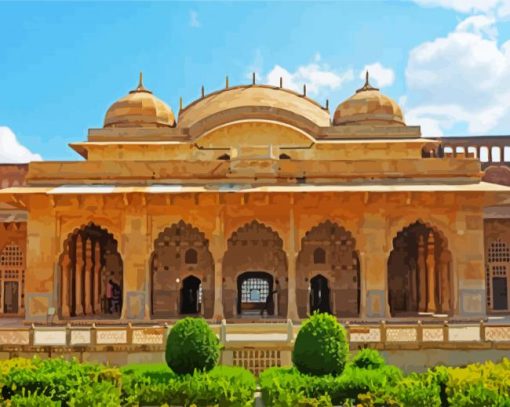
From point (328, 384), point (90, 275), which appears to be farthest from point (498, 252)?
point (328, 384)

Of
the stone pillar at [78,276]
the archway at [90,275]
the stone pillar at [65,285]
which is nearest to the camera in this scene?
the stone pillar at [65,285]

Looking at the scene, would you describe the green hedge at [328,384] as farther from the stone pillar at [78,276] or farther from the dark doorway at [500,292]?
the dark doorway at [500,292]

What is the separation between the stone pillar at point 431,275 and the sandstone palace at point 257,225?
42mm

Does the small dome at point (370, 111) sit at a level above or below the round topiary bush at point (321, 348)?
above

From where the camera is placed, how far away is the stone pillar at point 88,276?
1973 cm

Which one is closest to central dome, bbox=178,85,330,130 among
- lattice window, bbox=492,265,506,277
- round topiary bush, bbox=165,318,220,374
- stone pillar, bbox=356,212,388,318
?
stone pillar, bbox=356,212,388,318

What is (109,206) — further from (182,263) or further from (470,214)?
(470,214)

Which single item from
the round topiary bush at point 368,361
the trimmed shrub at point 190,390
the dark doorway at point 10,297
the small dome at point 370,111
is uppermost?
the small dome at point 370,111

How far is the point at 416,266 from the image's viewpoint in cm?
2062

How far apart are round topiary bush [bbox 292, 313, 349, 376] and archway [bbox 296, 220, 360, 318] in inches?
351

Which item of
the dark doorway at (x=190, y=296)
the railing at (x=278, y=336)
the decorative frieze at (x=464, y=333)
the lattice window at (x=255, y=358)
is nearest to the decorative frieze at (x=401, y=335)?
the railing at (x=278, y=336)

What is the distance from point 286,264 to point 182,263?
115 inches

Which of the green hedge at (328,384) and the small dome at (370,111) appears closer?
the green hedge at (328,384)

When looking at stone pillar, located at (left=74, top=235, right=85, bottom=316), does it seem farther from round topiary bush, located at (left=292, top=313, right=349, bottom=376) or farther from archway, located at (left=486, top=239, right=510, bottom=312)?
archway, located at (left=486, top=239, right=510, bottom=312)
